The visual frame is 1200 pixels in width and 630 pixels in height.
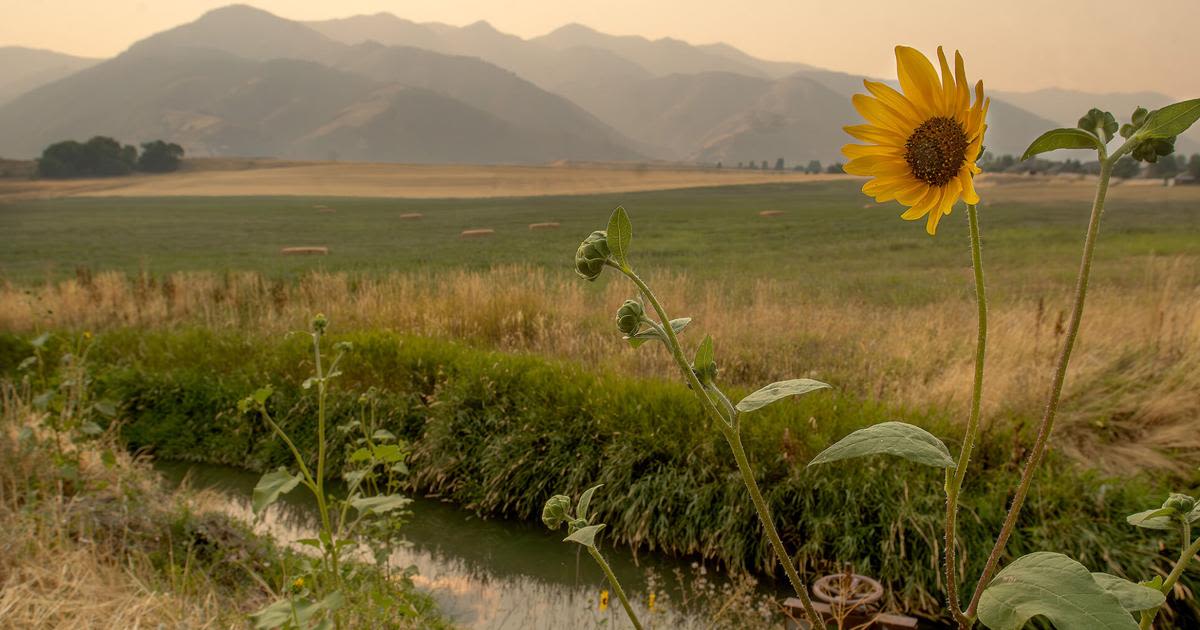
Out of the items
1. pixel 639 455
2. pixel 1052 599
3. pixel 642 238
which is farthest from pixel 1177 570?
pixel 642 238

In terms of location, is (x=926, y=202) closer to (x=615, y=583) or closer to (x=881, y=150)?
(x=881, y=150)

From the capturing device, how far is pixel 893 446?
0.95 meters

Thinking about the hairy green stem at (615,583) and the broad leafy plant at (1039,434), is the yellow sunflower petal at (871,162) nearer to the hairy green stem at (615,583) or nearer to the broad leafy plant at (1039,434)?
the broad leafy plant at (1039,434)

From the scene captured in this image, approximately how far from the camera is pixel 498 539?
6.01 meters

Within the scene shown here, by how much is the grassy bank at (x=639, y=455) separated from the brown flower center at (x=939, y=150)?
13.0 ft

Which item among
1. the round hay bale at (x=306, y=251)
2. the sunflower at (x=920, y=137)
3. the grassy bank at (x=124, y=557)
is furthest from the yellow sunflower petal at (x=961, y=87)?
the round hay bale at (x=306, y=251)

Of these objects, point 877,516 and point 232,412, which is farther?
point 232,412

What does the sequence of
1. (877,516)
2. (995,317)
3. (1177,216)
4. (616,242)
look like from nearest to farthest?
(616,242)
(877,516)
(995,317)
(1177,216)

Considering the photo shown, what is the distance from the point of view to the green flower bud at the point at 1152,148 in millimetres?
984

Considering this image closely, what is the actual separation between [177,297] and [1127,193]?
3015 cm

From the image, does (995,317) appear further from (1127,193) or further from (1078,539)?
(1127,193)

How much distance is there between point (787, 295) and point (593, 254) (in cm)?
1160

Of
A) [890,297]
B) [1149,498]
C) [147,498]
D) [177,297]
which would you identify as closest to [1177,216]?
[890,297]

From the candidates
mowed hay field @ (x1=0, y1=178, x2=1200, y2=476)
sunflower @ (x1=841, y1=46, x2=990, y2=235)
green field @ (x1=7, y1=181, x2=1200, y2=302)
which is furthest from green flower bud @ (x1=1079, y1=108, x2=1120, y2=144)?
green field @ (x1=7, y1=181, x2=1200, y2=302)
